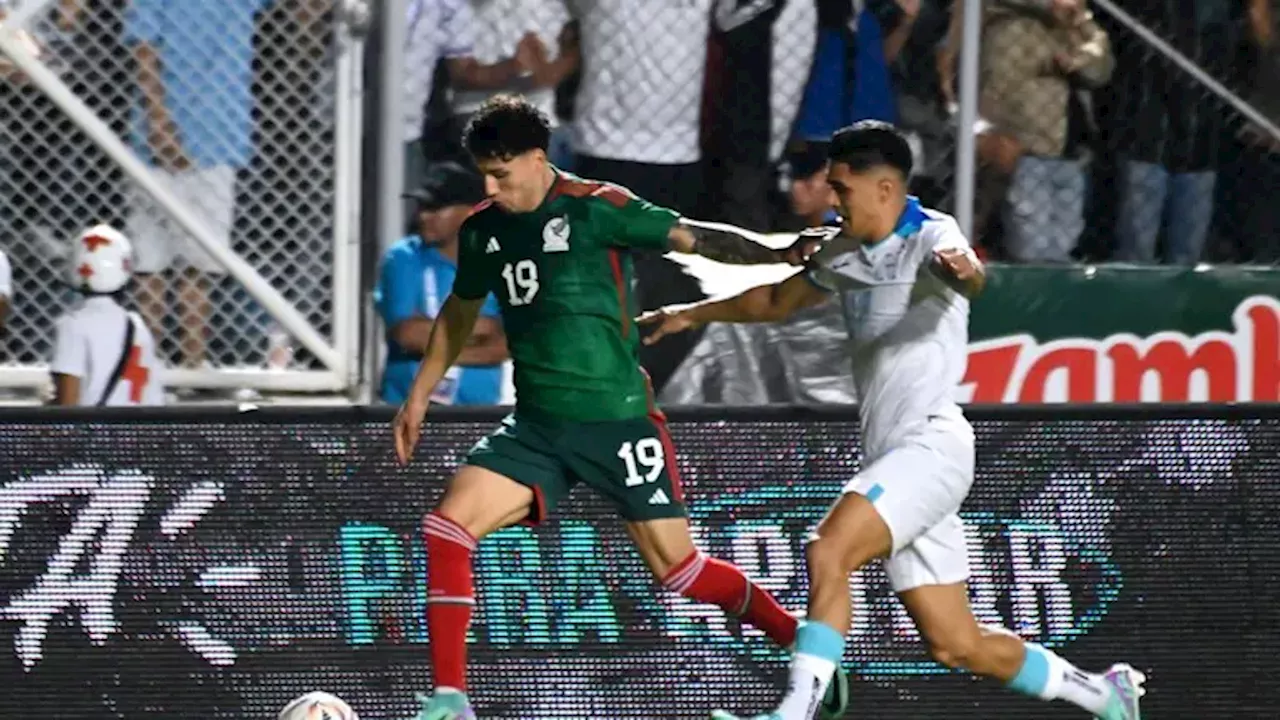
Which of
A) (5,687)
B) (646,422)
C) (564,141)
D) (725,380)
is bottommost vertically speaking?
(5,687)

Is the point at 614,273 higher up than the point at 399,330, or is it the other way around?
the point at 399,330

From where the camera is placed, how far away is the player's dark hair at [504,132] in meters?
7.92

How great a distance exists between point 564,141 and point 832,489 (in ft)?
7.89

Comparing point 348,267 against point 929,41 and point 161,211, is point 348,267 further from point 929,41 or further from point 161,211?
point 929,41

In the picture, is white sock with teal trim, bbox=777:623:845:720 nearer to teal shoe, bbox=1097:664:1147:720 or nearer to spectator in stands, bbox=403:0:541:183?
teal shoe, bbox=1097:664:1147:720

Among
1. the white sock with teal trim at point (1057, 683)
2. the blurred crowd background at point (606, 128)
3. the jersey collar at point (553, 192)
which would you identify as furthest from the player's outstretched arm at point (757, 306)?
the blurred crowd background at point (606, 128)

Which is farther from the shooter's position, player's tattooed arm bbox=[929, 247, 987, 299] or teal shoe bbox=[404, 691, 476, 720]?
teal shoe bbox=[404, 691, 476, 720]

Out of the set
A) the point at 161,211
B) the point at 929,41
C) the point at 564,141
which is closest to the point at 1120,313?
the point at 929,41

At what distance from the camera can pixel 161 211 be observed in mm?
10375

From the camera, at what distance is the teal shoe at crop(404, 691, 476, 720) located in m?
7.90

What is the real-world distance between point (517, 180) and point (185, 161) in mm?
2788

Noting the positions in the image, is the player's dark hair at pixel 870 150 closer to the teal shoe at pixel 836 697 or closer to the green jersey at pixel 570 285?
the green jersey at pixel 570 285

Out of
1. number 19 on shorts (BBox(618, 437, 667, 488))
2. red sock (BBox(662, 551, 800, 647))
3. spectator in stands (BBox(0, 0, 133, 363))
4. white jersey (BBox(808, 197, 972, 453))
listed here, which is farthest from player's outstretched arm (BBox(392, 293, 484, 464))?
spectator in stands (BBox(0, 0, 133, 363))

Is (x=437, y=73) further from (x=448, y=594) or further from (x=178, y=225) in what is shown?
(x=448, y=594)
